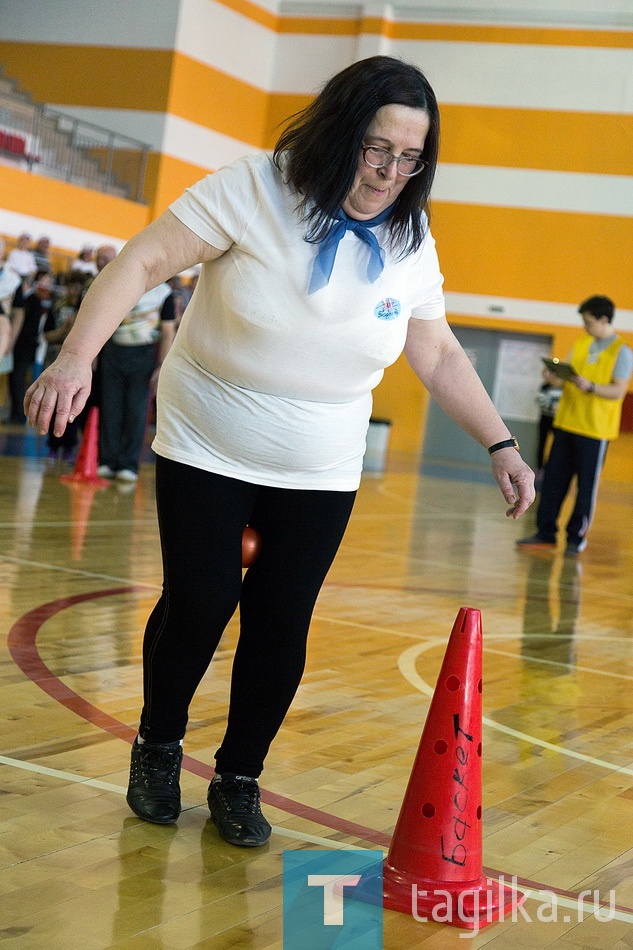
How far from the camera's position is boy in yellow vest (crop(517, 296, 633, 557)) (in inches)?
321

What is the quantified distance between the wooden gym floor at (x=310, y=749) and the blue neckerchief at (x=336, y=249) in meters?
1.15

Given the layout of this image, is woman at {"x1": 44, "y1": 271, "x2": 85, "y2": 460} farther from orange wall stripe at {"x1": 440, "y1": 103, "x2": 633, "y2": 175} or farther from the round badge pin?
orange wall stripe at {"x1": 440, "y1": 103, "x2": 633, "y2": 175}

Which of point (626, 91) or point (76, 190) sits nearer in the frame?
point (76, 190)

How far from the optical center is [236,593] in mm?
2373

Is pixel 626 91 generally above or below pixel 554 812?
above

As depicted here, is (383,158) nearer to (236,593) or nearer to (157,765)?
(236,593)

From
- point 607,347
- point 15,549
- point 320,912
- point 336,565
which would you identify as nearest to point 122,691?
point 320,912

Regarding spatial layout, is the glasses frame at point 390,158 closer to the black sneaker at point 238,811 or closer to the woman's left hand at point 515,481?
the woman's left hand at point 515,481

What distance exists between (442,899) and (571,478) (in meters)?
6.50

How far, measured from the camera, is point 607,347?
8281mm

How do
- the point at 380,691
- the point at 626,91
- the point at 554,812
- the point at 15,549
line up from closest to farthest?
the point at 554,812 → the point at 380,691 → the point at 15,549 → the point at 626,91

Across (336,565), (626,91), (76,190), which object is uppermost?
(626,91)

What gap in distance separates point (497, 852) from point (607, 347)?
6.24 meters

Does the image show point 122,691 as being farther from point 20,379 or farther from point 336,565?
point 20,379
